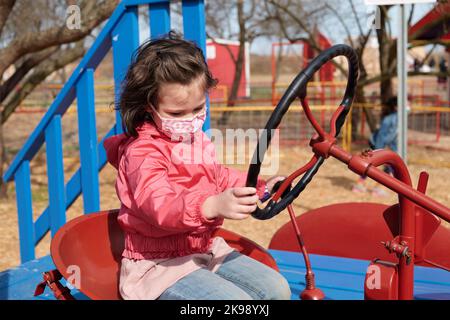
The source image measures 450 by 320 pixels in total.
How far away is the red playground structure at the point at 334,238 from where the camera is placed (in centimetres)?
135

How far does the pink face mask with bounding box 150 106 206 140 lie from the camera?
1555 millimetres

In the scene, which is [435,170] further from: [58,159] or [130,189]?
[130,189]

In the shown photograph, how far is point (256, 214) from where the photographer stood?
1.41 meters

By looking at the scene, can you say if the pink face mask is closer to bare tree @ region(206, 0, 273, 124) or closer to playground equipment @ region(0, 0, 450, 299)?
playground equipment @ region(0, 0, 450, 299)

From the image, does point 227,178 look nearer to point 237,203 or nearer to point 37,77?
point 237,203

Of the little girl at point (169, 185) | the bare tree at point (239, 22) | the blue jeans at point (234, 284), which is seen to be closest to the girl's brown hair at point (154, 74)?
the little girl at point (169, 185)

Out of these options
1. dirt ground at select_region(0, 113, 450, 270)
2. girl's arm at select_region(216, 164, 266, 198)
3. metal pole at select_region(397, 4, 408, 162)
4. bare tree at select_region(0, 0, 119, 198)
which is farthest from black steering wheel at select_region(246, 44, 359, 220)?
bare tree at select_region(0, 0, 119, 198)

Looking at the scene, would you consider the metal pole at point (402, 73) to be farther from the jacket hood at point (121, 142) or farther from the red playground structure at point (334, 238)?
the jacket hood at point (121, 142)

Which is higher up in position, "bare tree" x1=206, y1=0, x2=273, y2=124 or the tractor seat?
"bare tree" x1=206, y1=0, x2=273, y2=124

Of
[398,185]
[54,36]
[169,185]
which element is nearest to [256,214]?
[169,185]

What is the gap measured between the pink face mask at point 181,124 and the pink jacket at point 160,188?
5 centimetres

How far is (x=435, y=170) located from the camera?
279 inches

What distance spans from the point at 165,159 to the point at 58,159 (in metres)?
1.42
